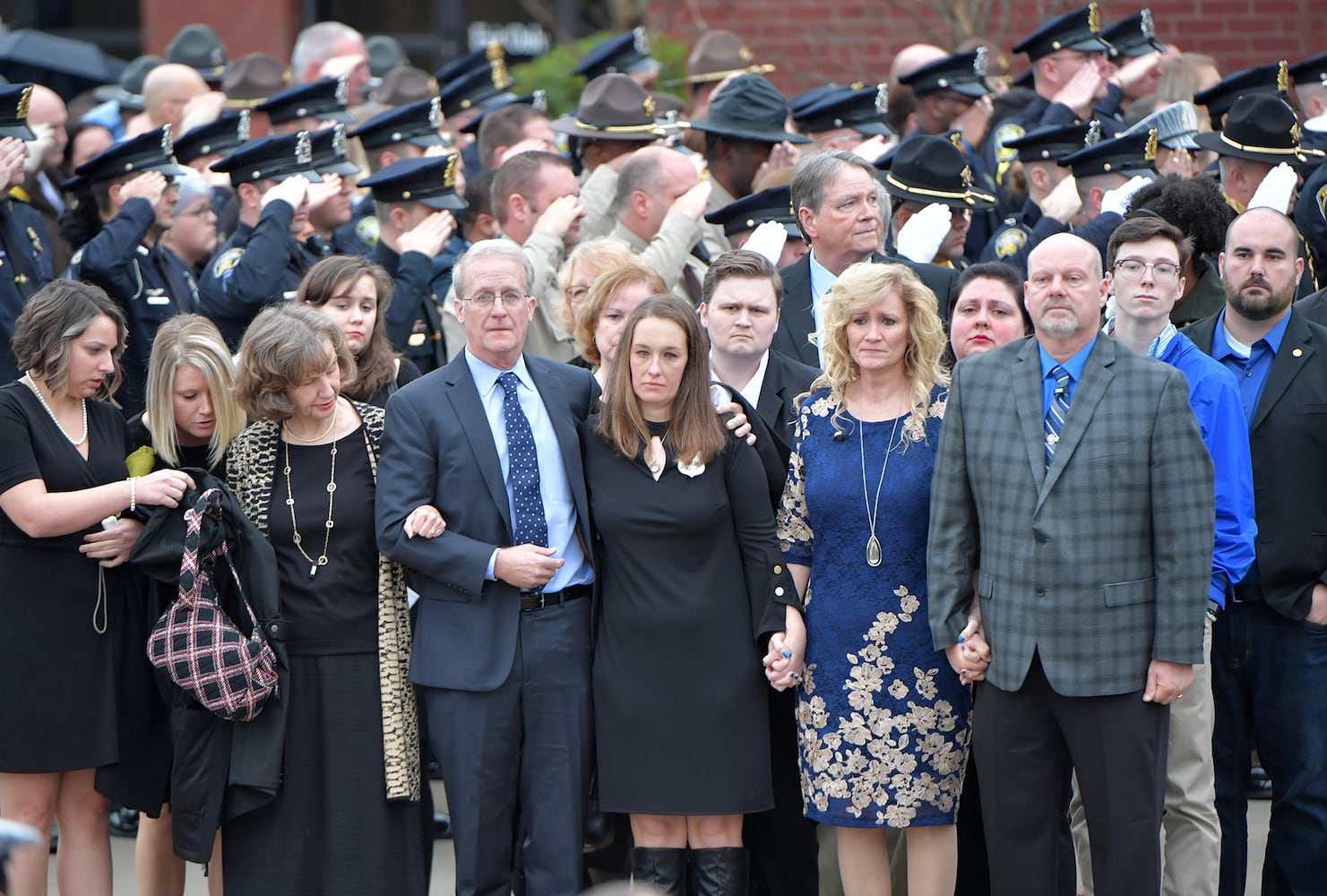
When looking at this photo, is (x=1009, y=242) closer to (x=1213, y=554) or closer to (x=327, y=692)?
(x=1213, y=554)

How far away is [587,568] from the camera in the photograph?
5273 mm

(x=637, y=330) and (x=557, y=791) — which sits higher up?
(x=637, y=330)

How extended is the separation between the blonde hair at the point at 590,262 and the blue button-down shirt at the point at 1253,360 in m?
2.04

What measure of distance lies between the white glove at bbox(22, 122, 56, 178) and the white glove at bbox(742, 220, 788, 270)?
3.78 meters

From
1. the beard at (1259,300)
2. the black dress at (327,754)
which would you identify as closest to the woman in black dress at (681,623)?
the black dress at (327,754)

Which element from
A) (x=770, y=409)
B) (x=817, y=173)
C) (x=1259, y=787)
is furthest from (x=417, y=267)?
(x=1259, y=787)

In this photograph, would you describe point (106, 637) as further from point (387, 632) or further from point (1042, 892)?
point (1042, 892)

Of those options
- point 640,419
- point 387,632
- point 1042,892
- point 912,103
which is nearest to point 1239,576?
point 1042,892

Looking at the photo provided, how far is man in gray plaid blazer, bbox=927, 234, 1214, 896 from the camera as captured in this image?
468 centimetres

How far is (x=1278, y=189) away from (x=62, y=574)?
4544 mm

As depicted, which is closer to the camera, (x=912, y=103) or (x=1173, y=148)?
(x=1173, y=148)

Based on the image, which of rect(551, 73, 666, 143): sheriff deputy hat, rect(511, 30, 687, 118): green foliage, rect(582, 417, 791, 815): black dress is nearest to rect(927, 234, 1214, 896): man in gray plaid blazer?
rect(582, 417, 791, 815): black dress

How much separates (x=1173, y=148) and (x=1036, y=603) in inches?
146

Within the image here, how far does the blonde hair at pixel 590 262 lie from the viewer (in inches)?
241
